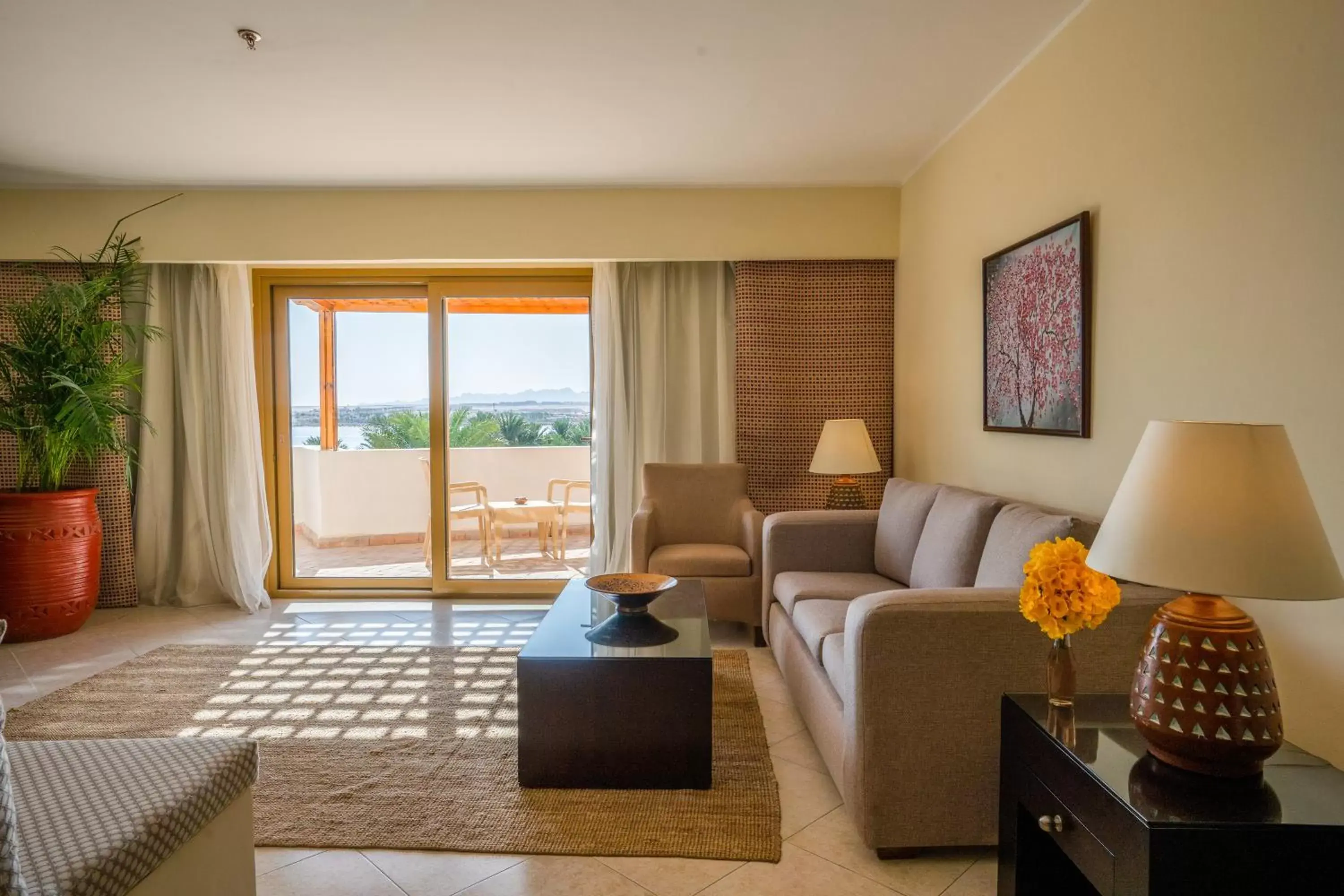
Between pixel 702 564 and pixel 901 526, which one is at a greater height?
pixel 901 526

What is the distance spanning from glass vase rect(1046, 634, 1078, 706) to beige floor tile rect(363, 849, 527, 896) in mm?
1409

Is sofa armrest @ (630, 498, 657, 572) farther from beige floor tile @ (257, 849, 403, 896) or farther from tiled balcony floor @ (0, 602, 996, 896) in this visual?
beige floor tile @ (257, 849, 403, 896)

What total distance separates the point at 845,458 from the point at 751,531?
633 millimetres

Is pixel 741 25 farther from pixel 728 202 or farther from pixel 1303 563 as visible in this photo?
pixel 1303 563

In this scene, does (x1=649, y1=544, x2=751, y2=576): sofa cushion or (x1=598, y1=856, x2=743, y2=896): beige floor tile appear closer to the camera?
(x1=598, y1=856, x2=743, y2=896): beige floor tile

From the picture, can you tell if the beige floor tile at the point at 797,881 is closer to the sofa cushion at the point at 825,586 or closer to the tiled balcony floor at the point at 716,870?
the tiled balcony floor at the point at 716,870

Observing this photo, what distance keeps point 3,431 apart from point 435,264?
8.87 feet

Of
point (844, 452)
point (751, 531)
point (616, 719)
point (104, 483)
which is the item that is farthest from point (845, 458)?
point (104, 483)

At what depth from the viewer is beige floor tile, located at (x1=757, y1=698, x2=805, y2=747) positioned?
288 centimetres

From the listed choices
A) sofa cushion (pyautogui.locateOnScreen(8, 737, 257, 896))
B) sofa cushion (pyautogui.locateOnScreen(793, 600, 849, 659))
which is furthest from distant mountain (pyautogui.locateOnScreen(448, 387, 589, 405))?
sofa cushion (pyautogui.locateOnScreen(8, 737, 257, 896))

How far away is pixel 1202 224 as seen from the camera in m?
2.07

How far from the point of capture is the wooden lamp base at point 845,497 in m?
4.21

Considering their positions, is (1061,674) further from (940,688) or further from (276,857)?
(276,857)

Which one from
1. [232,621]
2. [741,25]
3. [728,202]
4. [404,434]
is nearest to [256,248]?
[404,434]
